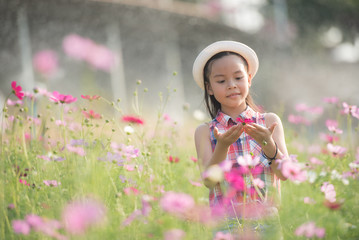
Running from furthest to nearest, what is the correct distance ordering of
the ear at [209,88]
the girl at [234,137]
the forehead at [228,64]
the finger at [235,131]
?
1. the ear at [209,88]
2. the forehead at [228,64]
3. the girl at [234,137]
4. the finger at [235,131]

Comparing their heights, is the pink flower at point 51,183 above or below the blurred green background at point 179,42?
below

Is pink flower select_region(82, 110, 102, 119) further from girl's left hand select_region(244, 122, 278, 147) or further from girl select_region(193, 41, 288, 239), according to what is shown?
girl's left hand select_region(244, 122, 278, 147)

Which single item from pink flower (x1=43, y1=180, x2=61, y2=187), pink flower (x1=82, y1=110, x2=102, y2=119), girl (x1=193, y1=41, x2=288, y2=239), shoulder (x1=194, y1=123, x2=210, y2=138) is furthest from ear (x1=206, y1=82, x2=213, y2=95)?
pink flower (x1=43, y1=180, x2=61, y2=187)

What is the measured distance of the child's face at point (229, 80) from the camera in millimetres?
1417

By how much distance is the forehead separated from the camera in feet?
4.72

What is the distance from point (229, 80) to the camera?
1.43 metres

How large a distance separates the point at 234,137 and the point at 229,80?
259 mm

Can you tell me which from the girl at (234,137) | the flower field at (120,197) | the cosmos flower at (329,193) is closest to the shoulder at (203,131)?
the girl at (234,137)

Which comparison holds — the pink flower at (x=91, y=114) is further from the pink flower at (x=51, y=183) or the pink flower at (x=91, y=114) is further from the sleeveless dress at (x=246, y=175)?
the sleeveless dress at (x=246, y=175)

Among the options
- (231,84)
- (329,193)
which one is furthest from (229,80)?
(329,193)

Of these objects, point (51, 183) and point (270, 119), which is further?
point (270, 119)

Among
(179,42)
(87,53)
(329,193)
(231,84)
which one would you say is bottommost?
(329,193)

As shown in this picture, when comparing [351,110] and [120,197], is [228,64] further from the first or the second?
[351,110]

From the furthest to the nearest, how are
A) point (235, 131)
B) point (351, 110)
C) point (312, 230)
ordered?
point (351, 110), point (235, 131), point (312, 230)
